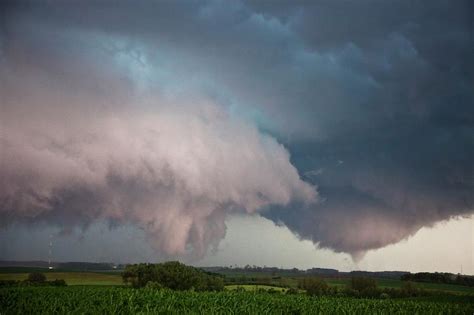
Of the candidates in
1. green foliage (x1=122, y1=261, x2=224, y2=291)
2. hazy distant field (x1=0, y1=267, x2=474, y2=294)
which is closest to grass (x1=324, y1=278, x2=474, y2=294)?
hazy distant field (x1=0, y1=267, x2=474, y2=294)

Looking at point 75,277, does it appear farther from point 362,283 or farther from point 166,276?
point 362,283

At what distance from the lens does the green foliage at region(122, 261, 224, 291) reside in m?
82.1

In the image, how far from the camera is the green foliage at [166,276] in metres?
82.1

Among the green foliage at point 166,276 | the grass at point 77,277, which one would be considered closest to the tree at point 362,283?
the green foliage at point 166,276

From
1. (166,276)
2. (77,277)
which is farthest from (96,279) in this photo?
(166,276)

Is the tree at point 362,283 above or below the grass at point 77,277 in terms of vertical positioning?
above

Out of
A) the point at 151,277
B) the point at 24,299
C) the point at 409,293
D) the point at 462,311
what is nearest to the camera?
the point at 24,299

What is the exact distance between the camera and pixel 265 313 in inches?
890

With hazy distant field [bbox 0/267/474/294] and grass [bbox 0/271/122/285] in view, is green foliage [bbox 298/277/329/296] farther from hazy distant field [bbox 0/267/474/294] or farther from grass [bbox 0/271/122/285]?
grass [bbox 0/271/122/285]

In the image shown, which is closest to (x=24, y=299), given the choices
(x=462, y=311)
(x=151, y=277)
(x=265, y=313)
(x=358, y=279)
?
(x=265, y=313)

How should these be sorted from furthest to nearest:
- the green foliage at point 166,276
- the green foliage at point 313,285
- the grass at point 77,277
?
1. the green foliage at point 313,285
2. the grass at point 77,277
3. the green foliage at point 166,276

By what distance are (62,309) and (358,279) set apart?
328 ft

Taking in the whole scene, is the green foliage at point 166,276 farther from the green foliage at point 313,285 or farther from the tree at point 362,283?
the tree at point 362,283

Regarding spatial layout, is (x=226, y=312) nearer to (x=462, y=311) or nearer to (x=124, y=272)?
(x=462, y=311)
